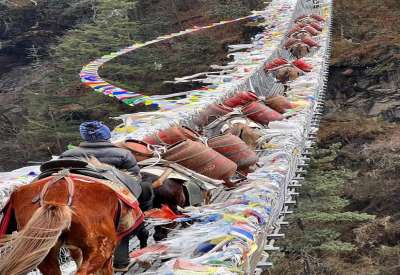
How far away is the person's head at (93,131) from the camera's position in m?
4.17

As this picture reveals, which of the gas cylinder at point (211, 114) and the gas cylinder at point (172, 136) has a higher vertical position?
the gas cylinder at point (172, 136)

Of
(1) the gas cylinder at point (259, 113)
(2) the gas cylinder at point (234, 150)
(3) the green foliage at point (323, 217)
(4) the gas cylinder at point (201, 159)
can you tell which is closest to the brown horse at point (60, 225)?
(4) the gas cylinder at point (201, 159)

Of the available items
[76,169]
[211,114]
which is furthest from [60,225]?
[211,114]

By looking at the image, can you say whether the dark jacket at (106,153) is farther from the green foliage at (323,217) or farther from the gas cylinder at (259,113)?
the green foliage at (323,217)

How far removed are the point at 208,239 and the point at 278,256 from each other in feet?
18.8

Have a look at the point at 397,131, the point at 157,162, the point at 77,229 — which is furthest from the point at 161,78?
the point at 77,229

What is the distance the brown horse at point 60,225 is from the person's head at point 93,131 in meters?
0.73

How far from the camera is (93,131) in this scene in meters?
4.18

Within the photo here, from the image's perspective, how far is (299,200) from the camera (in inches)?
426

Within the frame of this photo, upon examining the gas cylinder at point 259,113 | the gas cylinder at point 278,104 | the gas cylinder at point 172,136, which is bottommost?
the gas cylinder at point 278,104

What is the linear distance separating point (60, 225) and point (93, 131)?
1.20 metres

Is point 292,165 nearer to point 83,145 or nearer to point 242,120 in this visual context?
point 242,120

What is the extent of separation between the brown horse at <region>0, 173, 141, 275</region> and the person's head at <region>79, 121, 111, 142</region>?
28.9 inches

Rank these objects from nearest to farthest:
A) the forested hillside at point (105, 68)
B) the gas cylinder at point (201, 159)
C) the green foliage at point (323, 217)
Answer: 1. the gas cylinder at point (201, 159)
2. the green foliage at point (323, 217)
3. the forested hillside at point (105, 68)
